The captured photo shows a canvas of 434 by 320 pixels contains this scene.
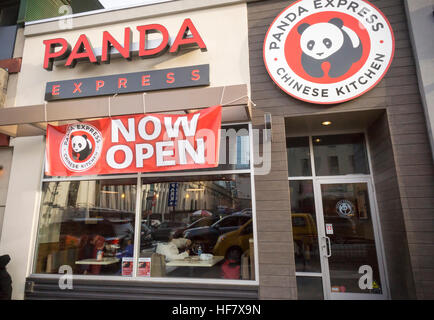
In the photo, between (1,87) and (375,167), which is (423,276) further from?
(1,87)

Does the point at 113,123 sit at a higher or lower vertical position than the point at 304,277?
higher

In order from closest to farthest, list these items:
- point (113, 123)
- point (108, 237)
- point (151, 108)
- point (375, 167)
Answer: point (151, 108) → point (113, 123) → point (375, 167) → point (108, 237)

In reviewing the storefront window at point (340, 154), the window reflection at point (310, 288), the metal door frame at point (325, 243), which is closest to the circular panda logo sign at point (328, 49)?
the storefront window at point (340, 154)

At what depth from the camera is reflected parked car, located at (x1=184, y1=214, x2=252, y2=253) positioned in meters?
4.93

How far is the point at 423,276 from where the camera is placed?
3.89m

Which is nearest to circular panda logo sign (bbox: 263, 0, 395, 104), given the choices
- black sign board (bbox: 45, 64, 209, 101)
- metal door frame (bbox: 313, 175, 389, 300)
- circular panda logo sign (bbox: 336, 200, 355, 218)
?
black sign board (bbox: 45, 64, 209, 101)

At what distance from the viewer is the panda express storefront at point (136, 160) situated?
4.50m

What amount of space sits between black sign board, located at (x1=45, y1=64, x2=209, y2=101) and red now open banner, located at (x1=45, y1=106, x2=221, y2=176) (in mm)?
948

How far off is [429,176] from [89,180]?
19.9ft

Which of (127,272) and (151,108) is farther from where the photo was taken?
(127,272)

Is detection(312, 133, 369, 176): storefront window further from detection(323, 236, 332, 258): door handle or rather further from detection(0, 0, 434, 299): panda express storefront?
detection(323, 236, 332, 258): door handle

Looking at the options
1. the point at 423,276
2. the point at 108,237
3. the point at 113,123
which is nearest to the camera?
the point at 423,276

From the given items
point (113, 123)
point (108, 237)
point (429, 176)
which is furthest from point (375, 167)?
point (108, 237)

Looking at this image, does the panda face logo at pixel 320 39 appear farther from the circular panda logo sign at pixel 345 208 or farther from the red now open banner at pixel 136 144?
the circular panda logo sign at pixel 345 208
